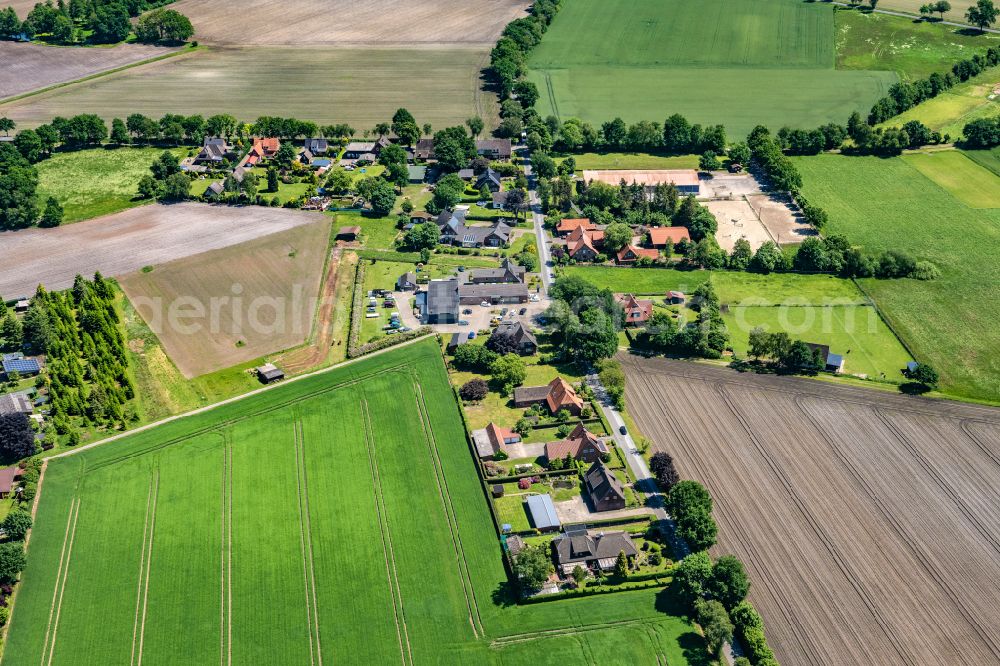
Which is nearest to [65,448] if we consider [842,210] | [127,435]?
[127,435]

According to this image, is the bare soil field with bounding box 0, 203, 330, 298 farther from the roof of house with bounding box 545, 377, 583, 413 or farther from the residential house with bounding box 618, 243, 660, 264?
the roof of house with bounding box 545, 377, 583, 413

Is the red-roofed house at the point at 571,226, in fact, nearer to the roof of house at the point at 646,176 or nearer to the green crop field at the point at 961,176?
the roof of house at the point at 646,176

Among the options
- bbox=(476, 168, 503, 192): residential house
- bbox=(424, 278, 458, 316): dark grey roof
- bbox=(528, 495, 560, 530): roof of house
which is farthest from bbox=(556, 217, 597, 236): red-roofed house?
bbox=(528, 495, 560, 530): roof of house

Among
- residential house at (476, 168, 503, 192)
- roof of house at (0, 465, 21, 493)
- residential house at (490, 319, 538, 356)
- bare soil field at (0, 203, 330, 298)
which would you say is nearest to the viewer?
roof of house at (0, 465, 21, 493)

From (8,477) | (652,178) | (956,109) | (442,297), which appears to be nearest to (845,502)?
(442,297)

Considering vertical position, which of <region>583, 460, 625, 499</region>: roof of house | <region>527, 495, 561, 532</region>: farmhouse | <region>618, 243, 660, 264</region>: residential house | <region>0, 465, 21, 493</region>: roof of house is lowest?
<region>527, 495, 561, 532</region>: farmhouse

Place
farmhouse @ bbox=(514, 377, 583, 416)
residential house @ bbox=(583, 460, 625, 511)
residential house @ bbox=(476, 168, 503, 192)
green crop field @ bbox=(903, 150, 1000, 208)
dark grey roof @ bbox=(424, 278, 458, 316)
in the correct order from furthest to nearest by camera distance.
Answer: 1. residential house @ bbox=(476, 168, 503, 192)
2. green crop field @ bbox=(903, 150, 1000, 208)
3. dark grey roof @ bbox=(424, 278, 458, 316)
4. farmhouse @ bbox=(514, 377, 583, 416)
5. residential house @ bbox=(583, 460, 625, 511)

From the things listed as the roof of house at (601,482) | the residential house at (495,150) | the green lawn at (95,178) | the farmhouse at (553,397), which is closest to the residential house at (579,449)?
the roof of house at (601,482)

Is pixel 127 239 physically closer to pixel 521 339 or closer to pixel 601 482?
pixel 521 339
